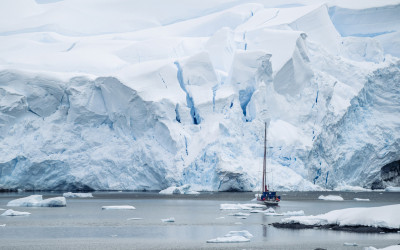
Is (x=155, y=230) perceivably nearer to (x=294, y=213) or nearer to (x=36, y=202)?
(x=294, y=213)

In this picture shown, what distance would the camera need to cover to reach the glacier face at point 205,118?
3262 centimetres

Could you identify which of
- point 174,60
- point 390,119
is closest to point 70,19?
point 174,60


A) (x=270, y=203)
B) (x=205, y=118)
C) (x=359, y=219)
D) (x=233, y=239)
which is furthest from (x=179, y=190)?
(x=233, y=239)

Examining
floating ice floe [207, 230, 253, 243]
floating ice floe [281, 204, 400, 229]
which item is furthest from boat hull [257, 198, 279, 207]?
floating ice floe [207, 230, 253, 243]

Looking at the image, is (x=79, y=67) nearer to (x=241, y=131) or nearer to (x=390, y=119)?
(x=241, y=131)

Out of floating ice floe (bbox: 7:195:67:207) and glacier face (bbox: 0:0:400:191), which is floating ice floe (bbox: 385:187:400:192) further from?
floating ice floe (bbox: 7:195:67:207)

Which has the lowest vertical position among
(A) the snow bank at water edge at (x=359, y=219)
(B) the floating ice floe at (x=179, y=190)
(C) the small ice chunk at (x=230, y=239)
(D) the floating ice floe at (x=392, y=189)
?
(C) the small ice chunk at (x=230, y=239)

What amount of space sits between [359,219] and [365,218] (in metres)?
0.21

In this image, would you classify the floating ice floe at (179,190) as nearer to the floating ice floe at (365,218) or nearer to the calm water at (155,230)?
the calm water at (155,230)

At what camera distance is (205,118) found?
3400 cm

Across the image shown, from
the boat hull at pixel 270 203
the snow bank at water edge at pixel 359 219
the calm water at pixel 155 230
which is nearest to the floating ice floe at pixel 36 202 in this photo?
the calm water at pixel 155 230

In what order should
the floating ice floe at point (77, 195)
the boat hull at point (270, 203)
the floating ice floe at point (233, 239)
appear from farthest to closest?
1. the floating ice floe at point (77, 195)
2. the boat hull at point (270, 203)
3. the floating ice floe at point (233, 239)

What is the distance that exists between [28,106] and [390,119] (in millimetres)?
19073

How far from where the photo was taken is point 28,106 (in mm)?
33031
